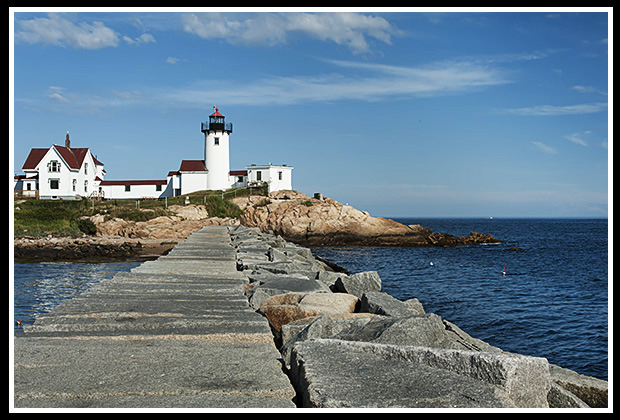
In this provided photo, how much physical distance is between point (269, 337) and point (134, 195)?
185 feet

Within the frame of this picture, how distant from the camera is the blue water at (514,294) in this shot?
41.8 ft

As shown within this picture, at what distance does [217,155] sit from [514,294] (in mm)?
42583

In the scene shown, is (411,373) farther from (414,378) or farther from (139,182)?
(139,182)

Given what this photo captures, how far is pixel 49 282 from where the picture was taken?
2005 cm

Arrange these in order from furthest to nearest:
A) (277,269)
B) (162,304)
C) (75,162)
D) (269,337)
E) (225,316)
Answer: (75,162) < (277,269) < (162,304) < (225,316) < (269,337)

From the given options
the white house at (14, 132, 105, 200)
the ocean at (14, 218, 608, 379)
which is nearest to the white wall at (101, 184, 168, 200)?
the white house at (14, 132, 105, 200)

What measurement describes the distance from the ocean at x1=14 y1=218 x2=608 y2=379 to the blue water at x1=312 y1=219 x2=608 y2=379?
2 cm

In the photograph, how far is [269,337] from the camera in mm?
5363

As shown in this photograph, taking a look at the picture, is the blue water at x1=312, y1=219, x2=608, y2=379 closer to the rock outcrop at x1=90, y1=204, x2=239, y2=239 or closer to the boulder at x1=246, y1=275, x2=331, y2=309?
the boulder at x1=246, y1=275, x2=331, y2=309

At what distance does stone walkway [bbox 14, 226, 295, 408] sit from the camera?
12.0 ft

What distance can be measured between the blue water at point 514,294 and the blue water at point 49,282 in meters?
11.4

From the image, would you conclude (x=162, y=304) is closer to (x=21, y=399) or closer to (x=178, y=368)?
(x=178, y=368)

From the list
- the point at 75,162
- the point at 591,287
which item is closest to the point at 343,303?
the point at 591,287

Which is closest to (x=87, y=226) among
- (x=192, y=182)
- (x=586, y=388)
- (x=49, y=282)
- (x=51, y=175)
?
(x=51, y=175)
